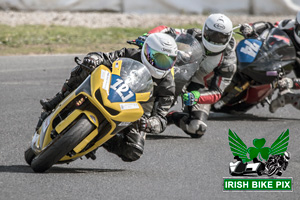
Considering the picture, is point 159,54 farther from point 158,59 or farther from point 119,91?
point 119,91

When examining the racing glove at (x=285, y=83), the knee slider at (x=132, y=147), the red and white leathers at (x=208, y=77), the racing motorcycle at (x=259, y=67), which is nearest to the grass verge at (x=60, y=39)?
the racing motorcycle at (x=259, y=67)

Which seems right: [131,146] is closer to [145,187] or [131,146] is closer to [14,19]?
[145,187]

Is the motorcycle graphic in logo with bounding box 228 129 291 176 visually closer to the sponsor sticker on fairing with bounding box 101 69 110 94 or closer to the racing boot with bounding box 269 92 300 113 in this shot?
the sponsor sticker on fairing with bounding box 101 69 110 94

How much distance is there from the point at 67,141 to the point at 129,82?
2.65 ft

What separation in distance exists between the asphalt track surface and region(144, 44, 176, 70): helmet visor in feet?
3.38

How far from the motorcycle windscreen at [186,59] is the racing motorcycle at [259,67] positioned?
1349 millimetres

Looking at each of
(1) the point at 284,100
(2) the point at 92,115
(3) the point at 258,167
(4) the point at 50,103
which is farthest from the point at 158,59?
(1) the point at 284,100

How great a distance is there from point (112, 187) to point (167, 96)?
1.61m

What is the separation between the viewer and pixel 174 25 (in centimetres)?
1705

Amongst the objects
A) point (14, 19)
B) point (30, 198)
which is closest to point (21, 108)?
point (30, 198)

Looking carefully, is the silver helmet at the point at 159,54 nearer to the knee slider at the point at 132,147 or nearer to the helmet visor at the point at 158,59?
the helmet visor at the point at 158,59

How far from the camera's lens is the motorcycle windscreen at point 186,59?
8406 millimetres

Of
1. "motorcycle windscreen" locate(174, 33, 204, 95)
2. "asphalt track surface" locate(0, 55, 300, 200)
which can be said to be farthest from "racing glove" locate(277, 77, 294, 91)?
"motorcycle windscreen" locate(174, 33, 204, 95)

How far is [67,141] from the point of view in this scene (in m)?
5.57
